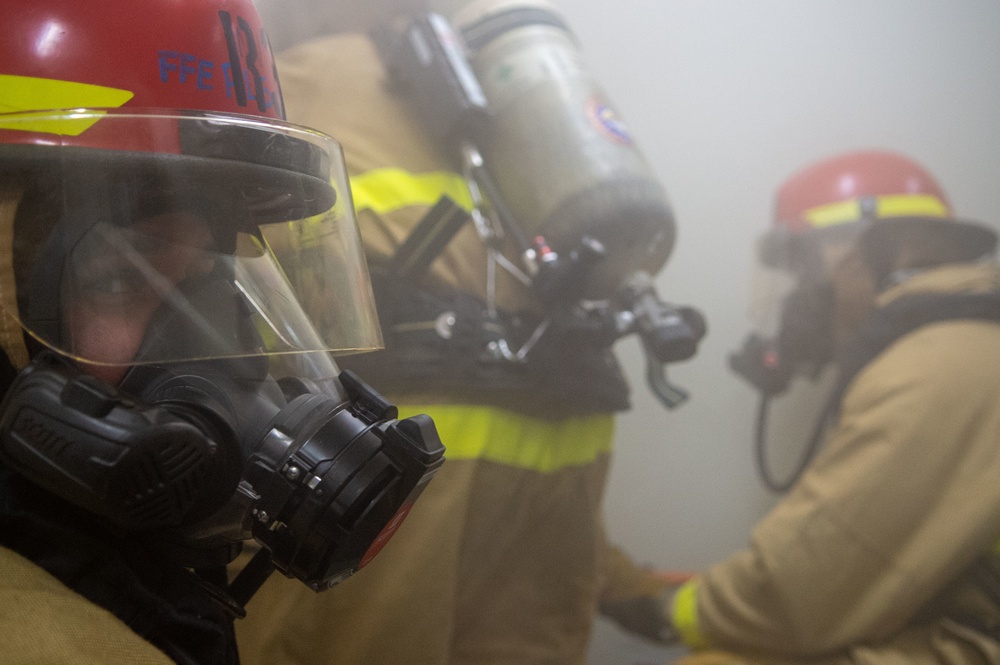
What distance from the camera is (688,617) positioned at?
1.61 meters

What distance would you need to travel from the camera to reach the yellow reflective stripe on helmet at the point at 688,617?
159 cm

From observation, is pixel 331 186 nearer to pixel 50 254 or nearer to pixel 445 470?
pixel 50 254

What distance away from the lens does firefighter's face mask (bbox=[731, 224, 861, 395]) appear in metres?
1.98

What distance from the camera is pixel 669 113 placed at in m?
1.93

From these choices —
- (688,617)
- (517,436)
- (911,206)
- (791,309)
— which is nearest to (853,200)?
(911,206)

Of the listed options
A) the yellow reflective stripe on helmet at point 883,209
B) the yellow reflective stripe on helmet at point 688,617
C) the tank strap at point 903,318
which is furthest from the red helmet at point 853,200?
the yellow reflective stripe on helmet at point 688,617

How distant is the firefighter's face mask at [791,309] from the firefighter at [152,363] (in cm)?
157

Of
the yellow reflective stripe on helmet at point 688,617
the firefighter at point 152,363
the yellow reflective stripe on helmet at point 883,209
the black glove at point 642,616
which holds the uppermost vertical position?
the firefighter at point 152,363

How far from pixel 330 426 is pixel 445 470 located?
0.39 m

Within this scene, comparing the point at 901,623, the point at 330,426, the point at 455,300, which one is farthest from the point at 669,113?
the point at 330,426

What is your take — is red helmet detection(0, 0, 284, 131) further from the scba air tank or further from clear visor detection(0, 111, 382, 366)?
the scba air tank

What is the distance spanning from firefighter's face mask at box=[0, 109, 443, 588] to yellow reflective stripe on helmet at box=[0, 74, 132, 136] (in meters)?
0.02

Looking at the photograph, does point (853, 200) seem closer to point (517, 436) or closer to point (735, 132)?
point (735, 132)

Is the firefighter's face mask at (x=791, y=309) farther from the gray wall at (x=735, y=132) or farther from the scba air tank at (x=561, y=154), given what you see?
the scba air tank at (x=561, y=154)
